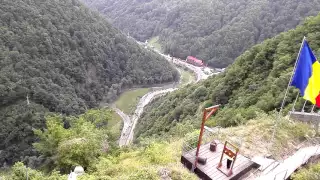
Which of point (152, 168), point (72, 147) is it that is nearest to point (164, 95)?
point (72, 147)

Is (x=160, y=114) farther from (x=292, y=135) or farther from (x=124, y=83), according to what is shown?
(x=124, y=83)

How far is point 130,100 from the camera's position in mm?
119375

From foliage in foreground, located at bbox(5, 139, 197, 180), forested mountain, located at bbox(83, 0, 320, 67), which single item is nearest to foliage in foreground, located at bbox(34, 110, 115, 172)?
foliage in foreground, located at bbox(5, 139, 197, 180)

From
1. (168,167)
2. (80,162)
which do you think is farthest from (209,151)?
(80,162)

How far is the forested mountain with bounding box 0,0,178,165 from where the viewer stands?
74.8 m

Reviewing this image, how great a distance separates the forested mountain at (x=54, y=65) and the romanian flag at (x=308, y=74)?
6189cm

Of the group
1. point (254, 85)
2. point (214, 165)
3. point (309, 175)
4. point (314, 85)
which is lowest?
point (214, 165)

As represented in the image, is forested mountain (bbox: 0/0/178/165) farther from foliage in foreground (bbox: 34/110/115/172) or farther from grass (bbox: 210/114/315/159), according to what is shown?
grass (bbox: 210/114/315/159)

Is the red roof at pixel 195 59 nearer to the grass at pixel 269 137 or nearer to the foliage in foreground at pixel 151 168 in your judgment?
the grass at pixel 269 137

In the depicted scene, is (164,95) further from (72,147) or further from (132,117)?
(72,147)

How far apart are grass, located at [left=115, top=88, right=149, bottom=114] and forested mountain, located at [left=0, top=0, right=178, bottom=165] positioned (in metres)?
3.55

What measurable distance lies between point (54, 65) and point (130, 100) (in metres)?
35.5

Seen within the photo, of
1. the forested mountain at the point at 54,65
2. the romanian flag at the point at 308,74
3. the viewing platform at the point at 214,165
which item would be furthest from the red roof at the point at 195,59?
the viewing platform at the point at 214,165

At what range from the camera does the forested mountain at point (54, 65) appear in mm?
74750
